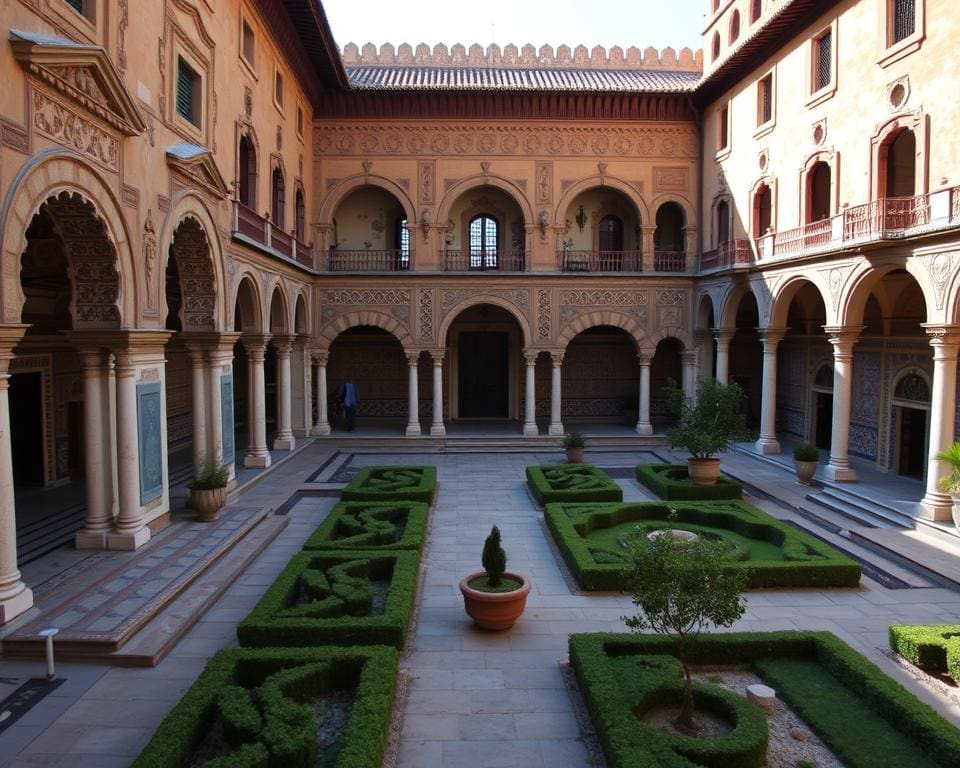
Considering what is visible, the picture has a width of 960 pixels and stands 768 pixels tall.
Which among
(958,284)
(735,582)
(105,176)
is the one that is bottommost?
(735,582)

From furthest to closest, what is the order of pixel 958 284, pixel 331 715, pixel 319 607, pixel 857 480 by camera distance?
pixel 857 480, pixel 958 284, pixel 319 607, pixel 331 715

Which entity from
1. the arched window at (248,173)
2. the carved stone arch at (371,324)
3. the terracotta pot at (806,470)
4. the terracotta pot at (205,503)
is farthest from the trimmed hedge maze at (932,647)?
the carved stone arch at (371,324)

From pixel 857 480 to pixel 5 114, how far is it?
1633cm

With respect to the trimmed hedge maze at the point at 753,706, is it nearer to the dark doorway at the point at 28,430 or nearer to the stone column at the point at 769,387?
the dark doorway at the point at 28,430

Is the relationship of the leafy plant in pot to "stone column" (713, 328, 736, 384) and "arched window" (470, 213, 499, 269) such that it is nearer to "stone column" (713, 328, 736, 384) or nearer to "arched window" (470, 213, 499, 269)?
"stone column" (713, 328, 736, 384)

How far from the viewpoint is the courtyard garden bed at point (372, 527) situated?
34.5 feet

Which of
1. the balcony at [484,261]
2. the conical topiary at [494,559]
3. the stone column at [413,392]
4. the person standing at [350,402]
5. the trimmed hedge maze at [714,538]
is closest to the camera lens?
the conical topiary at [494,559]

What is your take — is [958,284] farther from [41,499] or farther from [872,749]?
[41,499]

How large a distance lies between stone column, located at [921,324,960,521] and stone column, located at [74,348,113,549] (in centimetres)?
1352

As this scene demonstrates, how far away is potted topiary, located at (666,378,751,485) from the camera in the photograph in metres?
14.7

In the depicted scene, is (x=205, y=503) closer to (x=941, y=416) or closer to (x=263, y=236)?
(x=263, y=236)

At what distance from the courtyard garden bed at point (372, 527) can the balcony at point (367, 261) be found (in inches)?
439

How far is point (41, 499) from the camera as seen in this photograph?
13.3 meters

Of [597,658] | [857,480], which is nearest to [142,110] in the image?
[597,658]
